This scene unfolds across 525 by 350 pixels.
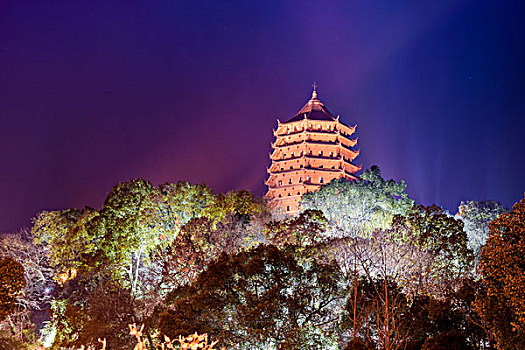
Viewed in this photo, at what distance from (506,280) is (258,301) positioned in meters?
6.56

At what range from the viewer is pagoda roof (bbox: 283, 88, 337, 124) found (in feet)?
137

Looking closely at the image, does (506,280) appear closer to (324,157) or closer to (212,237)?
(212,237)

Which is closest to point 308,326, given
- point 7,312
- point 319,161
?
point 7,312

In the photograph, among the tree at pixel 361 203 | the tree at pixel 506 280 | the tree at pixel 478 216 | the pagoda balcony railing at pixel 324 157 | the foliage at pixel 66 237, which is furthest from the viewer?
the pagoda balcony railing at pixel 324 157

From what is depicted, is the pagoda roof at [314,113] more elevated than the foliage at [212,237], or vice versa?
the pagoda roof at [314,113]

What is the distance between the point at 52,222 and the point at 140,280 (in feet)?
27.2

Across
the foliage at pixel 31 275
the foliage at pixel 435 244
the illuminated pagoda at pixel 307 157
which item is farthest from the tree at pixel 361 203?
the foliage at pixel 31 275

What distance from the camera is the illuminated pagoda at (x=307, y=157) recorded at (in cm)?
3844

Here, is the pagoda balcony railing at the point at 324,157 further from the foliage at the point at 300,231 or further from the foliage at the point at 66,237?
the foliage at the point at 300,231

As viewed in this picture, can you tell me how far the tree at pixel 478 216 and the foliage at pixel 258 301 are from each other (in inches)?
567

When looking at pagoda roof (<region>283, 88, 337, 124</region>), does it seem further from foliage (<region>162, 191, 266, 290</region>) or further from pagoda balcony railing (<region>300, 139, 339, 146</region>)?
foliage (<region>162, 191, 266, 290</region>)

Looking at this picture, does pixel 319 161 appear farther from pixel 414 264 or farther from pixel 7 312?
pixel 7 312

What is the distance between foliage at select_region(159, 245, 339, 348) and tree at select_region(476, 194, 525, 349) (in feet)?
15.7

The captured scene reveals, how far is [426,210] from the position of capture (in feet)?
63.3
